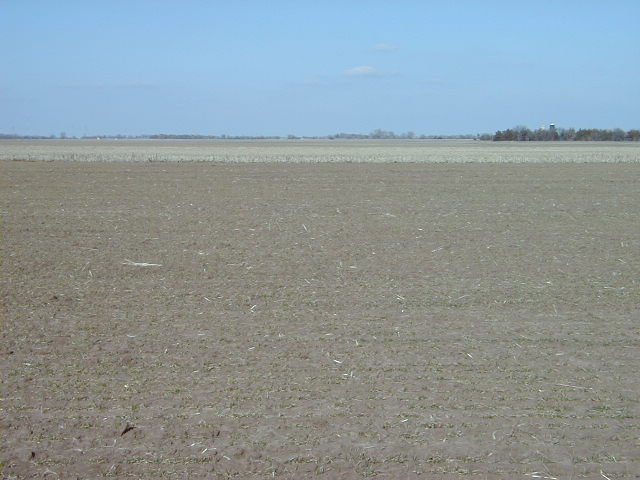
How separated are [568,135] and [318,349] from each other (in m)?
136

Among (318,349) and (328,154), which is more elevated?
(328,154)

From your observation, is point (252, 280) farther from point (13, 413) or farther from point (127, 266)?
point (13, 413)

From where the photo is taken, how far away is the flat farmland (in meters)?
5.14

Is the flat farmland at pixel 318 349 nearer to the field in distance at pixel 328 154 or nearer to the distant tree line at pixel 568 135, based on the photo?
the field in distance at pixel 328 154

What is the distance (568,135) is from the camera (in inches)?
5285

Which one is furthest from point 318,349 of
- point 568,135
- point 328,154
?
point 568,135

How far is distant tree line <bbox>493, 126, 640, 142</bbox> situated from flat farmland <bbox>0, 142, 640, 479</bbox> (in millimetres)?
121629

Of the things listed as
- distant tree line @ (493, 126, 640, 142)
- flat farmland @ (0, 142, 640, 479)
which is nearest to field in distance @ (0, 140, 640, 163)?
flat farmland @ (0, 142, 640, 479)

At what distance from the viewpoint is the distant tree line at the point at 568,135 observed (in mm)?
128625

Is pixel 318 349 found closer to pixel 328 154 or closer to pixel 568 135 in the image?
pixel 328 154

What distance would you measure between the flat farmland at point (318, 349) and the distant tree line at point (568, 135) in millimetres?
121629

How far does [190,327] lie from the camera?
7953 mm

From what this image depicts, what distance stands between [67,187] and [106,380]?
A: 62.0 feet

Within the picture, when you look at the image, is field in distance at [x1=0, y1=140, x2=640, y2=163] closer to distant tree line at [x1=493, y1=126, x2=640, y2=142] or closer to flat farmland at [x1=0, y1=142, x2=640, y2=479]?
flat farmland at [x1=0, y1=142, x2=640, y2=479]
